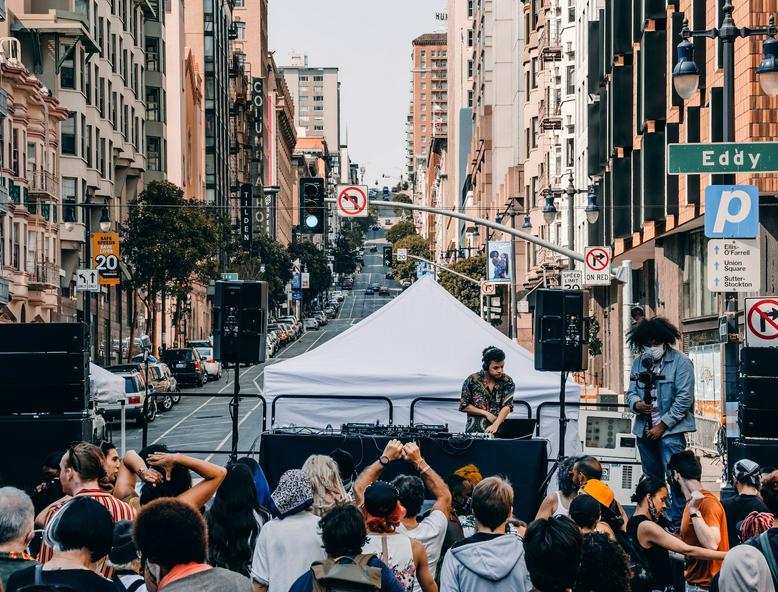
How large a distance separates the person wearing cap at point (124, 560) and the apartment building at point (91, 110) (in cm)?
4609

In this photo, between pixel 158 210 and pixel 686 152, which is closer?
pixel 686 152

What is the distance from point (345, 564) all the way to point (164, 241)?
194ft

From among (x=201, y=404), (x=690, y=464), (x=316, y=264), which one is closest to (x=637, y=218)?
(x=201, y=404)

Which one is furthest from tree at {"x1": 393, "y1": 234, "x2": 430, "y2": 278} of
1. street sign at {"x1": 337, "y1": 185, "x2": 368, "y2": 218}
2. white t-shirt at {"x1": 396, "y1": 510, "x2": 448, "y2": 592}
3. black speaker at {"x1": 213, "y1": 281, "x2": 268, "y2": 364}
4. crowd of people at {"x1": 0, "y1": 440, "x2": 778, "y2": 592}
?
white t-shirt at {"x1": 396, "y1": 510, "x2": 448, "y2": 592}

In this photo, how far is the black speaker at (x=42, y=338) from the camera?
14.3 m

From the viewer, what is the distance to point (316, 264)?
156 m

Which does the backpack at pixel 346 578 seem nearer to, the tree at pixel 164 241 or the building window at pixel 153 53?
the tree at pixel 164 241

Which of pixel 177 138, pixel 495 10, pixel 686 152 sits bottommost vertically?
pixel 686 152

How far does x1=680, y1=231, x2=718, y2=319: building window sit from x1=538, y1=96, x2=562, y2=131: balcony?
28.8 metres

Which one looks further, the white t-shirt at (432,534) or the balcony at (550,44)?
the balcony at (550,44)

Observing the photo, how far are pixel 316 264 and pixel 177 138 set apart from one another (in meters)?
64.0

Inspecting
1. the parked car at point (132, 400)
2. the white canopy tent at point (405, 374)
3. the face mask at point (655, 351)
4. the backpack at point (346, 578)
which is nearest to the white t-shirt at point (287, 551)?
the backpack at point (346, 578)

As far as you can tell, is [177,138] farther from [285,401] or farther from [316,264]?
[285,401]

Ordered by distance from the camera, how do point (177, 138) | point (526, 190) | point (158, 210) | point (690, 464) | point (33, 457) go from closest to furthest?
1. point (690, 464)
2. point (33, 457)
3. point (158, 210)
4. point (526, 190)
5. point (177, 138)
